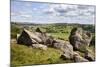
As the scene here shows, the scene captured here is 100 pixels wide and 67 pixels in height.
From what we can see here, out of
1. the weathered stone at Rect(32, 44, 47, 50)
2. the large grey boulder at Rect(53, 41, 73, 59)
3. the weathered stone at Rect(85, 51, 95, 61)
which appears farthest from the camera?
the weathered stone at Rect(85, 51, 95, 61)

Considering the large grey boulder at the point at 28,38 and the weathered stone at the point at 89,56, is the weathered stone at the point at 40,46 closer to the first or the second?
the large grey boulder at the point at 28,38

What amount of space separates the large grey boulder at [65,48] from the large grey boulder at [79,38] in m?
0.07

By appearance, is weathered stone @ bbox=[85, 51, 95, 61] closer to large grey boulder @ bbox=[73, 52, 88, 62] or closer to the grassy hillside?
large grey boulder @ bbox=[73, 52, 88, 62]

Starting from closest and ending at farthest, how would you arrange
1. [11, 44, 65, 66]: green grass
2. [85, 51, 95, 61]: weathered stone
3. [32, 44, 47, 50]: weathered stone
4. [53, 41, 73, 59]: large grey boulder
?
[11, 44, 65, 66]: green grass → [32, 44, 47, 50]: weathered stone → [53, 41, 73, 59]: large grey boulder → [85, 51, 95, 61]: weathered stone

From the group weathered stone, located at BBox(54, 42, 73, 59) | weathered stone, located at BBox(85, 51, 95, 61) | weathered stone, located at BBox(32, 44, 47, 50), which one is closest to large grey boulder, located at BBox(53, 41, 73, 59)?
weathered stone, located at BBox(54, 42, 73, 59)

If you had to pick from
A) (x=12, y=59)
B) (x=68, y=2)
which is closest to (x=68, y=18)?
(x=68, y=2)

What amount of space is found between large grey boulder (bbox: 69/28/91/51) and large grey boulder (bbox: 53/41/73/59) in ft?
0.22

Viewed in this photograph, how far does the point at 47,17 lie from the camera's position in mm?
2773

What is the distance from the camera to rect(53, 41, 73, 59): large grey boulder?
111 inches

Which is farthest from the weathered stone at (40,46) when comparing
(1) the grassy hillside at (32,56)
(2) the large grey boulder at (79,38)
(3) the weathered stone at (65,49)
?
(2) the large grey boulder at (79,38)

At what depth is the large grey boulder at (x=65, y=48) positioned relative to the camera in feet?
9.24

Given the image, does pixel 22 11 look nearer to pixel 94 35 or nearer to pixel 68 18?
pixel 68 18
